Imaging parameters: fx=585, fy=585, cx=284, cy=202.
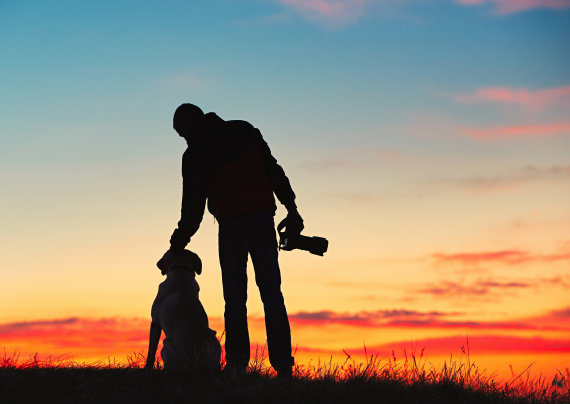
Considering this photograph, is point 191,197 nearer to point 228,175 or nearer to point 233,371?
point 228,175

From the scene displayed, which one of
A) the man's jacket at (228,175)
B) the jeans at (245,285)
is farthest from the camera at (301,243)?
the man's jacket at (228,175)

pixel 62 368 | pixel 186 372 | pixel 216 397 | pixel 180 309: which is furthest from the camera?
pixel 180 309

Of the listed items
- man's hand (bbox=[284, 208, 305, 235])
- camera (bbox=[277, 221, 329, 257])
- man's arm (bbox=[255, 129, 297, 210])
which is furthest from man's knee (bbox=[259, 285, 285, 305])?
man's arm (bbox=[255, 129, 297, 210])

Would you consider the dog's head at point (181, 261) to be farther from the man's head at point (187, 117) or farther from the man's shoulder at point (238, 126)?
the man's shoulder at point (238, 126)

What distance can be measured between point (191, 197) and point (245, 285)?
3.56 ft

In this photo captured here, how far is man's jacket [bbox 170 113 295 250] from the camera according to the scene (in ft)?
19.4

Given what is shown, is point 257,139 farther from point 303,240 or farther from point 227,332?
point 227,332

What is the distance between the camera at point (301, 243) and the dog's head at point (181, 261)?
1.26m

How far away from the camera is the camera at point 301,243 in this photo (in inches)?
242

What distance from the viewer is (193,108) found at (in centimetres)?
636

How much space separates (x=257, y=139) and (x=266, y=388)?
258 centimetres

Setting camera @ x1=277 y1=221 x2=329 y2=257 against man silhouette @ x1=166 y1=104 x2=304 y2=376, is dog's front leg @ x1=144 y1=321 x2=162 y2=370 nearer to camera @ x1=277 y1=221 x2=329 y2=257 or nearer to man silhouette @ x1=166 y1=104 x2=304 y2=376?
man silhouette @ x1=166 y1=104 x2=304 y2=376

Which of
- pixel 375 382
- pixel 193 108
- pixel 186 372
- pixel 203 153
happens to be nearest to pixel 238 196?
pixel 203 153

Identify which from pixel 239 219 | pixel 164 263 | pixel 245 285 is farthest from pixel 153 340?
pixel 239 219
